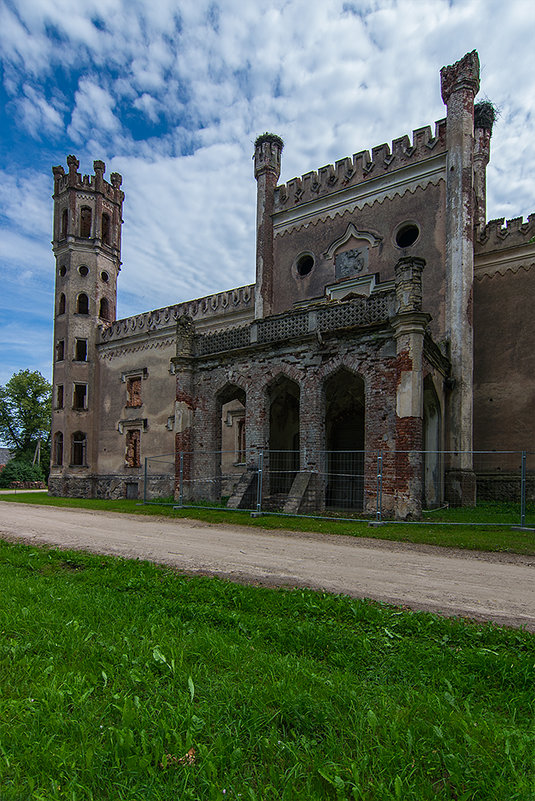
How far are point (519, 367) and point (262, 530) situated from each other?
39.2 ft

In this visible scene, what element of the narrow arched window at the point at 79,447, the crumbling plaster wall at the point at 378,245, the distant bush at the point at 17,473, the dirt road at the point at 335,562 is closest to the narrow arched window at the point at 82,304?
the narrow arched window at the point at 79,447

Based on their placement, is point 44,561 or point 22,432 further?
point 22,432

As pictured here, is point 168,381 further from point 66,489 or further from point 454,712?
point 454,712

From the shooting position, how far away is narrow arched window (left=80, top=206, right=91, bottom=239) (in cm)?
3003

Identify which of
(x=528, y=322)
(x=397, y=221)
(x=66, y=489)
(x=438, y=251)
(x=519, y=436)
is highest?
(x=397, y=221)

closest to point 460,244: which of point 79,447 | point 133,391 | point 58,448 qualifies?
point 133,391

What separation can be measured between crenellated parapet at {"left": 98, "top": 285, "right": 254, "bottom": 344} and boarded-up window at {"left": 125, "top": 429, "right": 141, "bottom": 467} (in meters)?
5.60

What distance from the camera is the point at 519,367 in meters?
17.7

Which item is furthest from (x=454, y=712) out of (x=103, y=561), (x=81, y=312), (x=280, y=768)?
(x=81, y=312)

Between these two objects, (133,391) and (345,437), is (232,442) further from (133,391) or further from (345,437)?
(133,391)

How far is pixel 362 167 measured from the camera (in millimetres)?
20109

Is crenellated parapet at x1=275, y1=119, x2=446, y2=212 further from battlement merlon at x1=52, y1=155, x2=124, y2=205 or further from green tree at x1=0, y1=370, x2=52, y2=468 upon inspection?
green tree at x1=0, y1=370, x2=52, y2=468

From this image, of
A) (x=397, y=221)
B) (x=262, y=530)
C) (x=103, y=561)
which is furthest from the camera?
(x=397, y=221)

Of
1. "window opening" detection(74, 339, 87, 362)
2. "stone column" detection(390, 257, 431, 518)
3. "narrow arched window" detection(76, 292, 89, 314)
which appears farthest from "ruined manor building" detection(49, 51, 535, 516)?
"narrow arched window" detection(76, 292, 89, 314)
